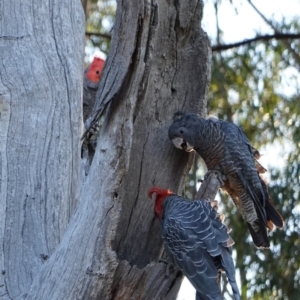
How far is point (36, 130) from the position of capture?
3.96 meters

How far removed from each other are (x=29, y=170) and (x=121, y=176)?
80cm

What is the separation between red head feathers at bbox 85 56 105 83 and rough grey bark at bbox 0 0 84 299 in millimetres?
1932

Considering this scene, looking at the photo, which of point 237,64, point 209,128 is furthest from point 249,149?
point 237,64

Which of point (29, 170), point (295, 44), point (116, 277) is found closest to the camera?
point (116, 277)

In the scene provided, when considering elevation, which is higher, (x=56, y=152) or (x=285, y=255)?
(x=285, y=255)

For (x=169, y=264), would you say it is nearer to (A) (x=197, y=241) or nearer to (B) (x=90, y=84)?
(A) (x=197, y=241)

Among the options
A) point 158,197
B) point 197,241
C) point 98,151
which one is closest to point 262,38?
point 158,197

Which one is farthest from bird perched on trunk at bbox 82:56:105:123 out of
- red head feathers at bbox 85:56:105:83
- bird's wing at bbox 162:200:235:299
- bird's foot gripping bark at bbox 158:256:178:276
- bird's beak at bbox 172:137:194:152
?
bird's foot gripping bark at bbox 158:256:178:276

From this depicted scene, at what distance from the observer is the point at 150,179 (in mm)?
3820

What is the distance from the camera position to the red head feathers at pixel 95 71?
20.8ft

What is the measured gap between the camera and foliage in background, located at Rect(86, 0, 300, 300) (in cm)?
717

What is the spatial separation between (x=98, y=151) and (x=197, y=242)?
23.9 inches

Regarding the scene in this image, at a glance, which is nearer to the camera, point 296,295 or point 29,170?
point 29,170

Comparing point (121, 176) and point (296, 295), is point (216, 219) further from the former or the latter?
point (296, 295)
